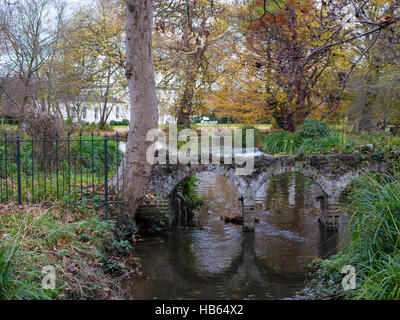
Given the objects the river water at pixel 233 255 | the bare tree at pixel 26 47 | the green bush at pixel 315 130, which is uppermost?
the bare tree at pixel 26 47

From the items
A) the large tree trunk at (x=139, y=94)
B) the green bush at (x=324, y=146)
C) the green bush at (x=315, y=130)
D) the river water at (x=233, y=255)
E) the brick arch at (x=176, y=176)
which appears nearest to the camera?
the river water at (x=233, y=255)

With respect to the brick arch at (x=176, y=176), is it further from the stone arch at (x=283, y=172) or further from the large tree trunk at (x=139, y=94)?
the large tree trunk at (x=139, y=94)

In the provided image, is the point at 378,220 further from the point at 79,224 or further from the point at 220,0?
the point at 220,0

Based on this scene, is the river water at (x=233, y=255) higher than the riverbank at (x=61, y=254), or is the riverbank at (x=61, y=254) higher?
the riverbank at (x=61, y=254)

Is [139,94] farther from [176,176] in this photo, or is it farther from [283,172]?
[283,172]

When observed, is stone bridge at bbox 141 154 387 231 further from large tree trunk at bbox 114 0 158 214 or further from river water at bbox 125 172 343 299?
large tree trunk at bbox 114 0 158 214

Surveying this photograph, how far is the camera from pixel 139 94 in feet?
26.5

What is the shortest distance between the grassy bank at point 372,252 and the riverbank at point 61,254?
127 inches

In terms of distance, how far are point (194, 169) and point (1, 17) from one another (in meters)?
12.1

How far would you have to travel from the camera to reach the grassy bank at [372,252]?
4.13 m

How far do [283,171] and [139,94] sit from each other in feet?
15.3

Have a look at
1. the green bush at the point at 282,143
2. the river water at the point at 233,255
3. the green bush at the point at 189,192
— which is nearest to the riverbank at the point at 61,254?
the river water at the point at 233,255

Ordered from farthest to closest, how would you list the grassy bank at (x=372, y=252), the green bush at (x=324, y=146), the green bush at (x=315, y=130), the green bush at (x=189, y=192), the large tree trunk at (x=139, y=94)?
the green bush at (x=315, y=130)
the green bush at (x=189, y=192)
the green bush at (x=324, y=146)
the large tree trunk at (x=139, y=94)
the grassy bank at (x=372, y=252)
